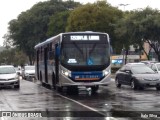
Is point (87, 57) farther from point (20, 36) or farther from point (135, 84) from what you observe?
point (20, 36)

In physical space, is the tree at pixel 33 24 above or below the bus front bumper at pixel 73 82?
above

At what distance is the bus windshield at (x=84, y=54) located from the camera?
22109 millimetres

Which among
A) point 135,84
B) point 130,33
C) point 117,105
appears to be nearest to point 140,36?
point 130,33

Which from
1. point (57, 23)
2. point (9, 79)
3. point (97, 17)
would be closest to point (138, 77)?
point (9, 79)

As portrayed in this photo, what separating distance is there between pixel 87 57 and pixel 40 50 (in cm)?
983

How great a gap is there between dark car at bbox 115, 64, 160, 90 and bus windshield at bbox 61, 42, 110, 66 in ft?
12.2

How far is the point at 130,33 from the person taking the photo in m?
48.8

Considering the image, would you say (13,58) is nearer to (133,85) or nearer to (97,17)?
(97,17)

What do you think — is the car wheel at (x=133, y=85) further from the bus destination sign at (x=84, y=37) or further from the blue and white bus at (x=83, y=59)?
the bus destination sign at (x=84, y=37)

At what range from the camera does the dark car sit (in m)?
25.0

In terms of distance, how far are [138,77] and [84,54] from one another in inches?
185

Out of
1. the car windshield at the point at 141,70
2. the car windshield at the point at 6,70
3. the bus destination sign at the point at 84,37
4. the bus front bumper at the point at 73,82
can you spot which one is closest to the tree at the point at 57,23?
the car windshield at the point at 6,70

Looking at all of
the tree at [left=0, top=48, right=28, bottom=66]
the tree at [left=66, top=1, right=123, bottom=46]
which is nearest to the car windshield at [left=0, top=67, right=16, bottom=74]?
the tree at [left=66, top=1, right=123, bottom=46]

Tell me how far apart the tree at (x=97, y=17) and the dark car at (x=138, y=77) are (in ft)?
102
